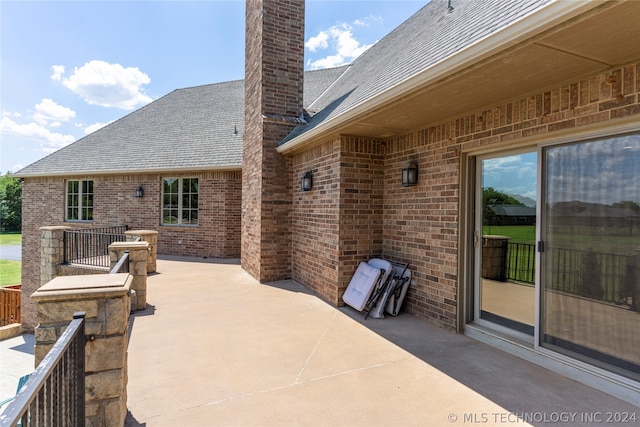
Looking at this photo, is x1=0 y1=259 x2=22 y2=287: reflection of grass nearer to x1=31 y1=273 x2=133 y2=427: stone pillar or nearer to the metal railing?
the metal railing

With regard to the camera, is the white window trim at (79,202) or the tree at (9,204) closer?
the white window trim at (79,202)

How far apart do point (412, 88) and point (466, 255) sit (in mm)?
2160

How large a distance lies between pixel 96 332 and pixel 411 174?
156 inches

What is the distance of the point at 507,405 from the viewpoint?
8.09 ft

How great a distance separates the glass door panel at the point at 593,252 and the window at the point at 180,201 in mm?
10028

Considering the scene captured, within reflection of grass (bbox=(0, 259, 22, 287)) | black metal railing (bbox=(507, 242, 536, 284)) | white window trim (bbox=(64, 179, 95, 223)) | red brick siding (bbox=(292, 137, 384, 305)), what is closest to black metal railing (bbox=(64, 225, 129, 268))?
white window trim (bbox=(64, 179, 95, 223))

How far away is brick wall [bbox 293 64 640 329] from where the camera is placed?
111 inches

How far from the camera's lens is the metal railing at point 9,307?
38.1ft

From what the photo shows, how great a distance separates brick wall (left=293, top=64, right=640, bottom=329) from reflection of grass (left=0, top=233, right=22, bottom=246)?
3720 centimetres

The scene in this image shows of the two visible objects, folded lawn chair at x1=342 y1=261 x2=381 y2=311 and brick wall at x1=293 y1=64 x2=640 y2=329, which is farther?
folded lawn chair at x1=342 y1=261 x2=381 y2=311

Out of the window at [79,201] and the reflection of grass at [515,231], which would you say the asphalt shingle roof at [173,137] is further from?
the reflection of grass at [515,231]

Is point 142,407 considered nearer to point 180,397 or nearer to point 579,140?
point 180,397

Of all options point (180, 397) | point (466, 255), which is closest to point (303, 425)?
point (180, 397)

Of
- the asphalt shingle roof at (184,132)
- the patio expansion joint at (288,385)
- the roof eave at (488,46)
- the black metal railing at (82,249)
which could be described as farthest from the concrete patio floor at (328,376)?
the black metal railing at (82,249)
